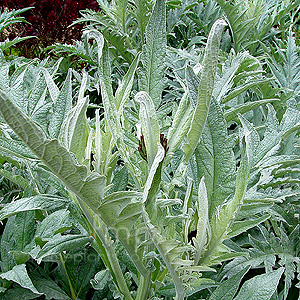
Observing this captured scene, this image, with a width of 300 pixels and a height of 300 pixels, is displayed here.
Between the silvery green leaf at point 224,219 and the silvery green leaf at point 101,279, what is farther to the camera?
the silvery green leaf at point 101,279

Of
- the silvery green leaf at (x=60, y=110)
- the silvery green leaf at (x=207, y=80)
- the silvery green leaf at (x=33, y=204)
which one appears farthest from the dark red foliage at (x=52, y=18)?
the silvery green leaf at (x=207, y=80)

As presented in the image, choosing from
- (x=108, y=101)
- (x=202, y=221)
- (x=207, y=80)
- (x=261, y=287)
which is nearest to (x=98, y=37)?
(x=108, y=101)

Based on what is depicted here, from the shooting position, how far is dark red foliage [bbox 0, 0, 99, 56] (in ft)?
10.4

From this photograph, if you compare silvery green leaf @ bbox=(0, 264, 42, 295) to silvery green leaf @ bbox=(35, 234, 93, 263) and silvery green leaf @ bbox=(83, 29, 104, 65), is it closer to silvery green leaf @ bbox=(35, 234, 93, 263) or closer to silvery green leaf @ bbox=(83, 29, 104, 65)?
silvery green leaf @ bbox=(35, 234, 93, 263)

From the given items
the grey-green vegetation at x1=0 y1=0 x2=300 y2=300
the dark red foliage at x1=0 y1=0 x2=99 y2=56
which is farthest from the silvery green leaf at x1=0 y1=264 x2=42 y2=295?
the dark red foliage at x1=0 y1=0 x2=99 y2=56

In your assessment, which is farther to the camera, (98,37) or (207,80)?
(98,37)

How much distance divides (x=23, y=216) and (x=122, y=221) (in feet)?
0.97

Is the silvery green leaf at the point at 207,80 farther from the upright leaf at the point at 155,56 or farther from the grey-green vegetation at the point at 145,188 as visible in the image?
the upright leaf at the point at 155,56

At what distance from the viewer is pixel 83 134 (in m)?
0.56

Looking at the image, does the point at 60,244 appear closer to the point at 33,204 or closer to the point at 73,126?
the point at 33,204

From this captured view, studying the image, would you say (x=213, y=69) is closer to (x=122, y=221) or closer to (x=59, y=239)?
(x=122, y=221)

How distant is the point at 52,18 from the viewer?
3.33m

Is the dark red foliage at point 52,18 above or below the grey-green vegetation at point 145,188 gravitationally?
above

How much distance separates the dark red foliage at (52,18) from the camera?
3176 millimetres
